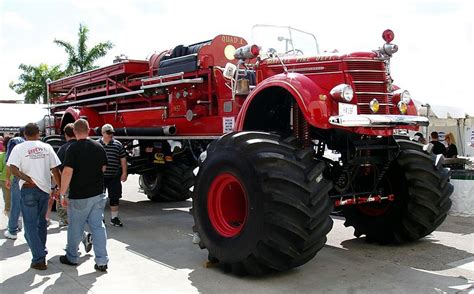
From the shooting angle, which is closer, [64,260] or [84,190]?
[84,190]

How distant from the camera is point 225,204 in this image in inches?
226

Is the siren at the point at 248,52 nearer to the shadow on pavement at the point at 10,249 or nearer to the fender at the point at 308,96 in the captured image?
the fender at the point at 308,96

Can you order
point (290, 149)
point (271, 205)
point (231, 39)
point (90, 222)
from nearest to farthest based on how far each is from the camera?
point (271, 205), point (290, 149), point (90, 222), point (231, 39)

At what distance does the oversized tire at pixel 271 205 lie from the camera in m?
4.87

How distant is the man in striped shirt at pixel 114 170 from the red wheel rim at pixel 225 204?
112 inches

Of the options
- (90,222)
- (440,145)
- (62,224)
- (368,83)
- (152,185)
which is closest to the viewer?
(90,222)

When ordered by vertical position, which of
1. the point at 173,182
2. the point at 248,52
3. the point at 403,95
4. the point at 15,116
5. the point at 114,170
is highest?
the point at 248,52

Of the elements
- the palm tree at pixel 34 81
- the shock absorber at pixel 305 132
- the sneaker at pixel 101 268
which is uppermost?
the palm tree at pixel 34 81

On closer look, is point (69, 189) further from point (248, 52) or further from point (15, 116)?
point (15, 116)

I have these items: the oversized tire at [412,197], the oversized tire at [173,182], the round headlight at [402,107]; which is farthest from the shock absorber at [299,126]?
the oversized tire at [173,182]

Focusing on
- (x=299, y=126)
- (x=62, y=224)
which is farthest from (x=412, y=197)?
(x=62, y=224)

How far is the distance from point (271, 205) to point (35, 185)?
2.64m

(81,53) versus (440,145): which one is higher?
(81,53)

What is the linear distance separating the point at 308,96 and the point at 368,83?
94 centimetres
